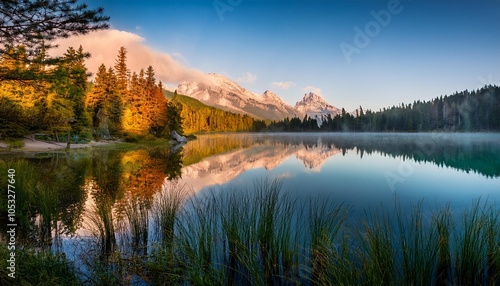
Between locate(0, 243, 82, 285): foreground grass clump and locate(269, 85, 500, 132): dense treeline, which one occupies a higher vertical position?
locate(269, 85, 500, 132): dense treeline

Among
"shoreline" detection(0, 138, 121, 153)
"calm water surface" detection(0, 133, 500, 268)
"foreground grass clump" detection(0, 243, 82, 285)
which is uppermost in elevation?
"shoreline" detection(0, 138, 121, 153)

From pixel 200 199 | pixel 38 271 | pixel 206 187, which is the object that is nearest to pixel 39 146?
pixel 206 187

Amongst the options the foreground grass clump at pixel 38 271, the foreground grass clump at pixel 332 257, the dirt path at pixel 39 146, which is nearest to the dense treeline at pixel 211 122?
the dirt path at pixel 39 146

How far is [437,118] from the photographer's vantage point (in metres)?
137

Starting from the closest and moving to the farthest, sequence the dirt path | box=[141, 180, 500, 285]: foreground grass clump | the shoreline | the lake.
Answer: box=[141, 180, 500, 285]: foreground grass clump < the lake < the shoreline < the dirt path

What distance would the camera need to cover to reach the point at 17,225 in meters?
7.70

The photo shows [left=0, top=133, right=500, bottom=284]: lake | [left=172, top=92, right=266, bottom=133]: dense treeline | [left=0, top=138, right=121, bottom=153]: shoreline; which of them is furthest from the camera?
[left=172, top=92, right=266, bottom=133]: dense treeline

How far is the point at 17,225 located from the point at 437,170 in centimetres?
2553

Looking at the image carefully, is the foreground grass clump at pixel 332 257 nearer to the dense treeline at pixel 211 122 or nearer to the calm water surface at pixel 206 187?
the calm water surface at pixel 206 187

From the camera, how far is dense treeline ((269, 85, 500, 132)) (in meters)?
123

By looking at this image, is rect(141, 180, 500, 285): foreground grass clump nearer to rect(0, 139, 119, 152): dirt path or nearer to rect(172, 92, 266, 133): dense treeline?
rect(0, 139, 119, 152): dirt path

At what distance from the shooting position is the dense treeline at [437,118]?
123 m

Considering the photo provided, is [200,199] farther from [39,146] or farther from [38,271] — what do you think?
[39,146]

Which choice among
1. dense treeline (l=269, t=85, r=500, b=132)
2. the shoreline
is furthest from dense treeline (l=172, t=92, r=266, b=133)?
the shoreline
